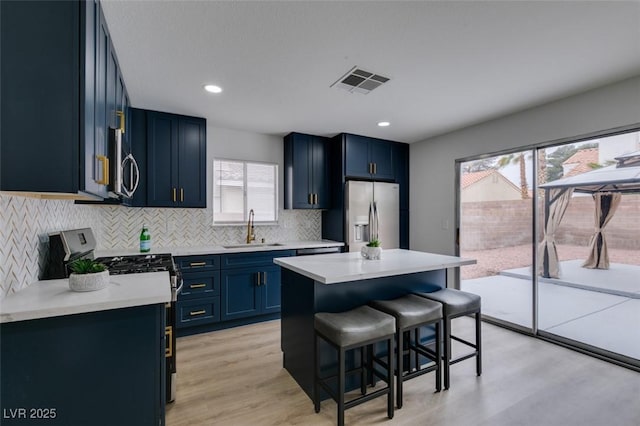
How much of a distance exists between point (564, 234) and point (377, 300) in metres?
2.28

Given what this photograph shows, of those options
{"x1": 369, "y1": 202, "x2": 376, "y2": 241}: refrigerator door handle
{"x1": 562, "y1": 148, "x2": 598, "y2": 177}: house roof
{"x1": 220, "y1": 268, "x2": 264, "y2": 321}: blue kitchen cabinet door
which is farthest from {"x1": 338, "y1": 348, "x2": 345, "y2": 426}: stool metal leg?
{"x1": 562, "y1": 148, "x2": 598, "y2": 177}: house roof

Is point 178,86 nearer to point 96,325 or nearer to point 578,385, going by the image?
point 96,325

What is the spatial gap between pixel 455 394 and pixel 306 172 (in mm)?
3063

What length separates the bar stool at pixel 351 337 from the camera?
1.77 metres

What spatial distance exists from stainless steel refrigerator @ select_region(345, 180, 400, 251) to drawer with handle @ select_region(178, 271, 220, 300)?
5.93 feet

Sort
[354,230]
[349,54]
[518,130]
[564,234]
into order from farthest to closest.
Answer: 1. [354,230]
2. [518,130]
3. [564,234]
4. [349,54]

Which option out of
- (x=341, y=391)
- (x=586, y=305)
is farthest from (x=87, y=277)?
(x=586, y=305)

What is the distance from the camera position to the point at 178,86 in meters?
2.65

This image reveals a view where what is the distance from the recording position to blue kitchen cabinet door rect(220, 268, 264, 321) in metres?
3.37

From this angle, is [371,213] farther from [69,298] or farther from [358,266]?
[69,298]

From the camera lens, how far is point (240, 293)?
3.45m

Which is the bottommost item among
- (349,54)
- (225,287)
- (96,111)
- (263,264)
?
(225,287)

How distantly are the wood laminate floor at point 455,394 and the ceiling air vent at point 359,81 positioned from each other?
8.12ft

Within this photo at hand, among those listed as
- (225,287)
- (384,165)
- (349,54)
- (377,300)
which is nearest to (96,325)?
(377,300)
